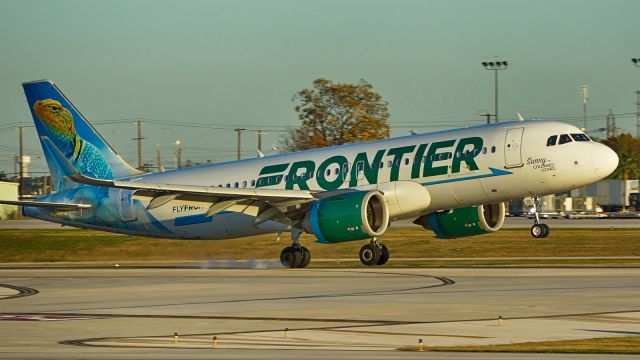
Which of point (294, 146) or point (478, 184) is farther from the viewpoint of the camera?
point (294, 146)

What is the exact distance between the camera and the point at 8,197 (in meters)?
125

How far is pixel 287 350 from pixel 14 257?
42458 millimetres

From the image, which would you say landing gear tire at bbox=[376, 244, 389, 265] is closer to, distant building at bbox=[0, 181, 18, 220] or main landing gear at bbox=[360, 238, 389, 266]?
main landing gear at bbox=[360, 238, 389, 266]

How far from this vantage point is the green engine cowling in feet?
134

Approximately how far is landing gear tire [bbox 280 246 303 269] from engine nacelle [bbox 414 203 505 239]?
5651 millimetres

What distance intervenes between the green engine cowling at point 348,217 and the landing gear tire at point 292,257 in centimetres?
276

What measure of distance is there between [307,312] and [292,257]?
1903cm

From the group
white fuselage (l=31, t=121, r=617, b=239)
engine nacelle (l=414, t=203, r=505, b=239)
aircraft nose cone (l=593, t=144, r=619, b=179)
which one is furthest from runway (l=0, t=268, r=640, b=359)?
engine nacelle (l=414, t=203, r=505, b=239)

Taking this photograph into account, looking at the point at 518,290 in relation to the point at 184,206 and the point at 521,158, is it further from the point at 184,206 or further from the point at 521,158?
the point at 184,206

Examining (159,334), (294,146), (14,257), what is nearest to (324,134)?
(294,146)

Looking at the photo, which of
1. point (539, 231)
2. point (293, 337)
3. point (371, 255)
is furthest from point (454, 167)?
point (293, 337)

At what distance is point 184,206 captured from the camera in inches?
1914

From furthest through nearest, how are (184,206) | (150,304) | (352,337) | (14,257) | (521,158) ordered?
(14,257) → (184,206) → (521,158) → (150,304) → (352,337)

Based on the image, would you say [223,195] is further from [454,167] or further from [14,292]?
[14,292]
